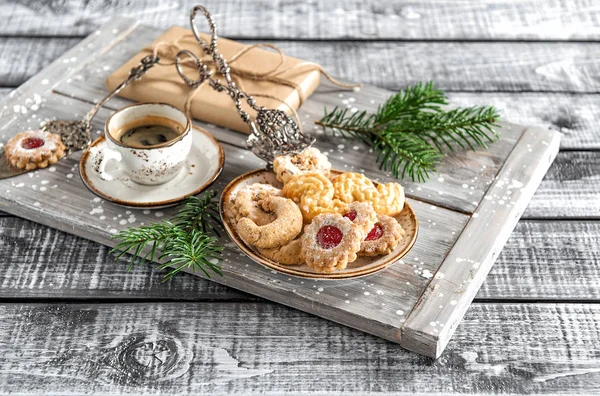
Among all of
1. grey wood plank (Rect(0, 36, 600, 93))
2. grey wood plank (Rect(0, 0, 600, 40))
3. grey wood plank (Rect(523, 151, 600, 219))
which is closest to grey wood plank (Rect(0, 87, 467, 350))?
grey wood plank (Rect(523, 151, 600, 219))

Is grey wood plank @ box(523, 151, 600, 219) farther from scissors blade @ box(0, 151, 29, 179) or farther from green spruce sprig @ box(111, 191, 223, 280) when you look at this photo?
scissors blade @ box(0, 151, 29, 179)

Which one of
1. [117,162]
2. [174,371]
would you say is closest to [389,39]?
[117,162]

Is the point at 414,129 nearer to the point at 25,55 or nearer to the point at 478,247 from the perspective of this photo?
the point at 478,247

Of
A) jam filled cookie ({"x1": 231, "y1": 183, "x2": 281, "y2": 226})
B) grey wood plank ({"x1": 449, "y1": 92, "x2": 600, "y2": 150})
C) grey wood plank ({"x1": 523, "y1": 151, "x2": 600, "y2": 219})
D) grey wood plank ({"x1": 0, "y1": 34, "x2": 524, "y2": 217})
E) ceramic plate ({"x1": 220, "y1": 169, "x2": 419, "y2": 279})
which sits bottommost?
grey wood plank ({"x1": 449, "y1": 92, "x2": 600, "y2": 150})

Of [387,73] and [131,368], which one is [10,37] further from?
[131,368]

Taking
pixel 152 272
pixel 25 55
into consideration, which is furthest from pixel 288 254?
pixel 25 55

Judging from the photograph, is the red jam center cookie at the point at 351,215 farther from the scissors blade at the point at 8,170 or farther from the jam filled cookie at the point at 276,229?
the scissors blade at the point at 8,170
